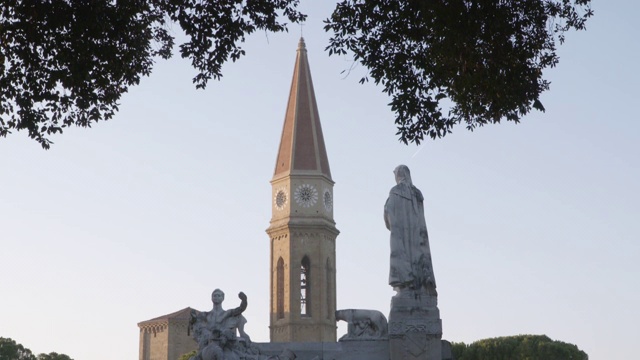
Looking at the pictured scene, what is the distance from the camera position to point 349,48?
12.9 metres

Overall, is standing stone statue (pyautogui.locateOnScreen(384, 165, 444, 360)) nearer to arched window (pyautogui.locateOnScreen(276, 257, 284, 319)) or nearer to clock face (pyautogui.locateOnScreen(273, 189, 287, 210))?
arched window (pyautogui.locateOnScreen(276, 257, 284, 319))

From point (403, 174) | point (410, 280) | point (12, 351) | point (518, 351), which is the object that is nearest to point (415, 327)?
point (410, 280)

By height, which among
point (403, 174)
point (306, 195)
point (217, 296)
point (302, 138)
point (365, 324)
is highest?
point (302, 138)

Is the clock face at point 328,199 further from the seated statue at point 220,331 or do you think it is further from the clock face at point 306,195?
the seated statue at point 220,331

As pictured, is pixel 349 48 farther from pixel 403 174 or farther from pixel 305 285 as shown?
pixel 305 285

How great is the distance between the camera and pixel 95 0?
12188 millimetres

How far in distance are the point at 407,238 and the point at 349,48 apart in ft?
12.6

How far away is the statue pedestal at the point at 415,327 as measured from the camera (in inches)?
591

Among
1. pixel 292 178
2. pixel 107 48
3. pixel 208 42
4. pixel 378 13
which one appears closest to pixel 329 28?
pixel 378 13

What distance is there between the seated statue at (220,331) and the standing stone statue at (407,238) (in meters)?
2.34

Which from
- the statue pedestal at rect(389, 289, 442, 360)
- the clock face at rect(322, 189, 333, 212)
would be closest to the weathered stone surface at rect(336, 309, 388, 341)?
the statue pedestal at rect(389, 289, 442, 360)

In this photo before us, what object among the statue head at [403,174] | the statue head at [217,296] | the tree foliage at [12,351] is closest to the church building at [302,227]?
the tree foliage at [12,351]

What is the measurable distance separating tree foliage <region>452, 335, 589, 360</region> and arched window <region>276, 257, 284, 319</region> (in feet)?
103

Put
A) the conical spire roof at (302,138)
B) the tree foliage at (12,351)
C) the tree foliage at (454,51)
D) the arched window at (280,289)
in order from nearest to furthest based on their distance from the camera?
the tree foliage at (454,51), the tree foliage at (12,351), the arched window at (280,289), the conical spire roof at (302,138)
